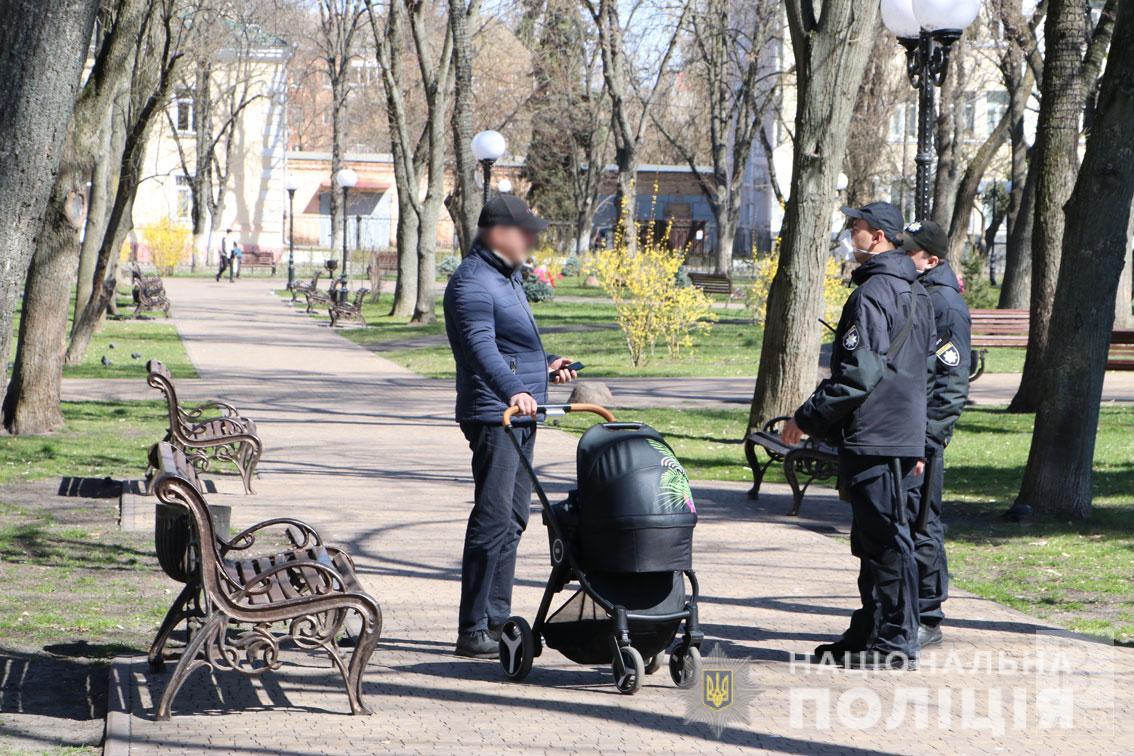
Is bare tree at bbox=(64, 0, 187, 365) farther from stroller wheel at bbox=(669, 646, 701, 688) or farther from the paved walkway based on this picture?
stroller wheel at bbox=(669, 646, 701, 688)

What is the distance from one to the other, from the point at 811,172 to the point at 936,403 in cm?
598

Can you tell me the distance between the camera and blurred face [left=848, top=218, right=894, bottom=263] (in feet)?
19.1

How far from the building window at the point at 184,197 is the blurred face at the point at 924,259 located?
6300cm

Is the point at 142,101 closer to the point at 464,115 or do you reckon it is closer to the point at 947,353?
the point at 464,115

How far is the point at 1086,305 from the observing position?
9.06 meters

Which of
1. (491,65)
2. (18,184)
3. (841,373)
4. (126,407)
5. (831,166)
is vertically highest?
(491,65)

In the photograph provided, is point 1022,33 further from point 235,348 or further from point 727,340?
point 235,348

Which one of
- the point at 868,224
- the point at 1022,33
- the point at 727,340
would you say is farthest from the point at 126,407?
the point at 1022,33

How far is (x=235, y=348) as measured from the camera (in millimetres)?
23078

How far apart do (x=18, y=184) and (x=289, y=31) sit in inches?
2274

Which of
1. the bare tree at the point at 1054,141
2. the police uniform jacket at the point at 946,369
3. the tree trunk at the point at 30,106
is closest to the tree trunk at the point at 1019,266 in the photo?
the bare tree at the point at 1054,141

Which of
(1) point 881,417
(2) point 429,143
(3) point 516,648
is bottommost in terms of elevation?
(3) point 516,648

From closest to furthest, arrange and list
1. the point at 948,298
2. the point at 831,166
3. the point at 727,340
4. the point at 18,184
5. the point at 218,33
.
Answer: the point at 18,184
the point at 948,298
the point at 831,166
the point at 727,340
the point at 218,33

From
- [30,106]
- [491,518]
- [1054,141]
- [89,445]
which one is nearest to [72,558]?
[491,518]
